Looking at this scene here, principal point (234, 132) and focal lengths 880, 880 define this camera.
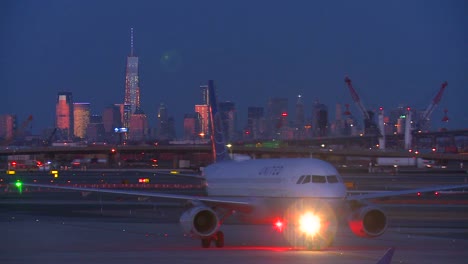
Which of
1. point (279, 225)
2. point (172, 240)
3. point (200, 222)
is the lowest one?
point (172, 240)

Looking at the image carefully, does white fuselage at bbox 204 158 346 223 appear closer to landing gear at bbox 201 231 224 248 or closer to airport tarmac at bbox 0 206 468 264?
airport tarmac at bbox 0 206 468 264

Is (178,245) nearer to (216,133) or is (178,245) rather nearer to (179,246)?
(179,246)

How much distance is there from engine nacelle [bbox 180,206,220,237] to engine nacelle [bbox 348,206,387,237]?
15.3ft

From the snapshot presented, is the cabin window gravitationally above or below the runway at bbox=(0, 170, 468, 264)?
above

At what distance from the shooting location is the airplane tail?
45513 mm

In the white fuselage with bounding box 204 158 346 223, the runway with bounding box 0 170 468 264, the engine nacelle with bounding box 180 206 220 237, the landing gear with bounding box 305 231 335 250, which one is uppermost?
the white fuselage with bounding box 204 158 346 223

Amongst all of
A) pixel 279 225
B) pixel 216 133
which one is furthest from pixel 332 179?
pixel 216 133

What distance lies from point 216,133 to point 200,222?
1641cm

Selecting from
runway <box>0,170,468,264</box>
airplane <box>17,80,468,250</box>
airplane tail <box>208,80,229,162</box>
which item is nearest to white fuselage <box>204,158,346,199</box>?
airplane <box>17,80,468,250</box>

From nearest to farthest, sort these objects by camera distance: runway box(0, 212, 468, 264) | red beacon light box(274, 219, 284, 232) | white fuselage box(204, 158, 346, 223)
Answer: runway box(0, 212, 468, 264), white fuselage box(204, 158, 346, 223), red beacon light box(274, 219, 284, 232)

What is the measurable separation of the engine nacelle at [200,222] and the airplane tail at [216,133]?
1491 cm

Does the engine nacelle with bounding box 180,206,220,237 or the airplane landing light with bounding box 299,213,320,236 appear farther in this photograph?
the engine nacelle with bounding box 180,206,220,237

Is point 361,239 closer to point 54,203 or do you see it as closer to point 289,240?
point 289,240

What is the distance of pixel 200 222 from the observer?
3012cm
